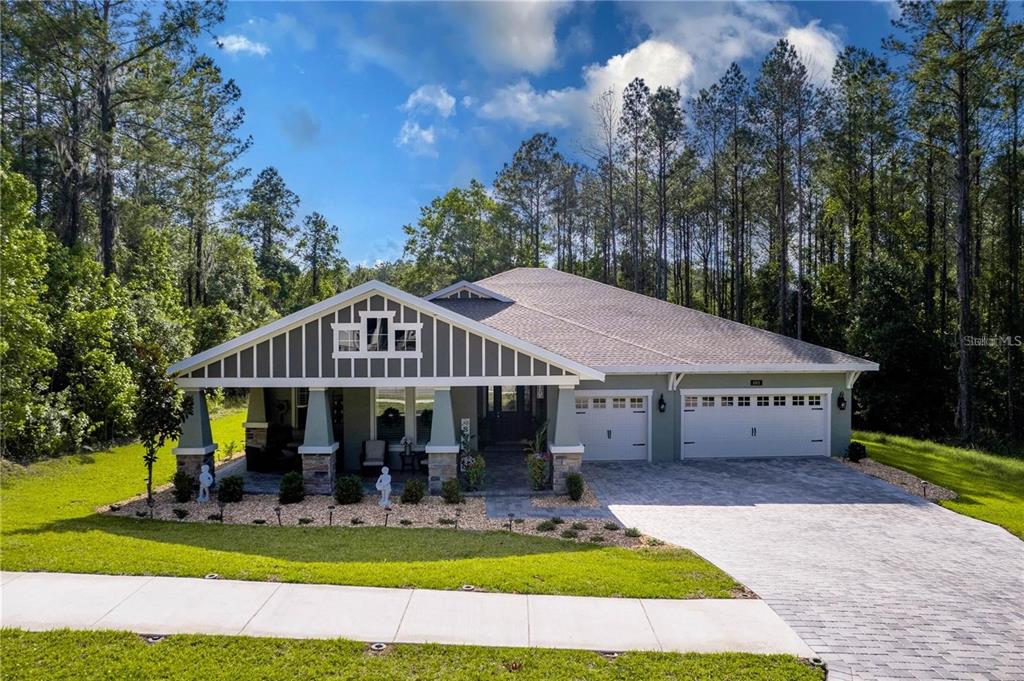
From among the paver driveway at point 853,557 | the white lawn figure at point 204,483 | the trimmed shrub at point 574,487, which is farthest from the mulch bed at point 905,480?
the white lawn figure at point 204,483

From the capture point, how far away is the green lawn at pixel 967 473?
11859mm

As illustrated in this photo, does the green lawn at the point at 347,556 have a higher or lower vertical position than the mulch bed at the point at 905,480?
higher

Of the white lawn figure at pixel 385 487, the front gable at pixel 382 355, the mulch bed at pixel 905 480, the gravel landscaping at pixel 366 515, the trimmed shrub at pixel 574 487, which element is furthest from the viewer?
the mulch bed at pixel 905 480

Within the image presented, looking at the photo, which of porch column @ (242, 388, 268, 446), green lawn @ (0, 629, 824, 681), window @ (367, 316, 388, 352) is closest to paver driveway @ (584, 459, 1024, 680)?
green lawn @ (0, 629, 824, 681)

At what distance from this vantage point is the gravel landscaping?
10.1 m

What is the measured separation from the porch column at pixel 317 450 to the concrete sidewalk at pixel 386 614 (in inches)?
207

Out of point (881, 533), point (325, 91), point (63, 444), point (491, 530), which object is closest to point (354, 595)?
point (491, 530)

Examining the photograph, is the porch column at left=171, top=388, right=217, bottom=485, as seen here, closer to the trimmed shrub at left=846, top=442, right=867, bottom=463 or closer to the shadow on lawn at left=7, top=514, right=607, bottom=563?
the shadow on lawn at left=7, top=514, right=607, bottom=563

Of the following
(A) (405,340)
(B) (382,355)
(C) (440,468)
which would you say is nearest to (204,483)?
(B) (382,355)

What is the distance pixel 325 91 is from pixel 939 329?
28.4 meters

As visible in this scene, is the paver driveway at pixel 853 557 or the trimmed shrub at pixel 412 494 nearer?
the paver driveway at pixel 853 557

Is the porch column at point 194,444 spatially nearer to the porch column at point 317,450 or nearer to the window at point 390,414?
the porch column at point 317,450

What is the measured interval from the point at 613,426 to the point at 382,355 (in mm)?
7083

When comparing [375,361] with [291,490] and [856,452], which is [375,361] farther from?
[856,452]
